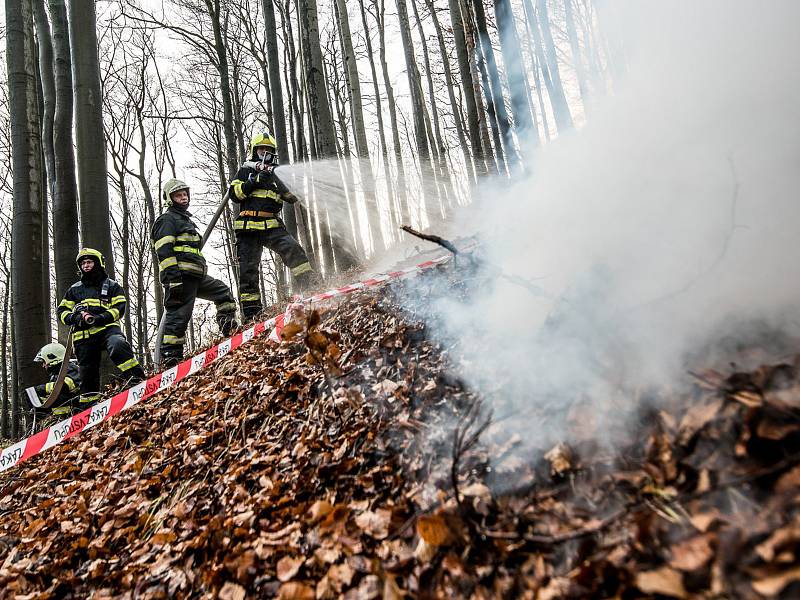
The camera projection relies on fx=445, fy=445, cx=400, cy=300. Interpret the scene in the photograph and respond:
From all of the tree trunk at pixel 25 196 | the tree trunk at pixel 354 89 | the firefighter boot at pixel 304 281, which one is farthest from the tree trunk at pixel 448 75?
the tree trunk at pixel 25 196

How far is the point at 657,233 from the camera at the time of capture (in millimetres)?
2416

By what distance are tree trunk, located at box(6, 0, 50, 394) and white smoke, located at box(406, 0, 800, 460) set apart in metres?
7.45

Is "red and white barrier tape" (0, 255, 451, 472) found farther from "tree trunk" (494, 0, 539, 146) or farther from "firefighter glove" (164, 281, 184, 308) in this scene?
"tree trunk" (494, 0, 539, 146)

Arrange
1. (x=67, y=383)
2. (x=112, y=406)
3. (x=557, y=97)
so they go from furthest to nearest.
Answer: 1. (x=557, y=97)
2. (x=67, y=383)
3. (x=112, y=406)

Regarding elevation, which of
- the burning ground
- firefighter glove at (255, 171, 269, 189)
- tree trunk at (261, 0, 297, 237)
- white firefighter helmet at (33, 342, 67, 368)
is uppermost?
tree trunk at (261, 0, 297, 237)

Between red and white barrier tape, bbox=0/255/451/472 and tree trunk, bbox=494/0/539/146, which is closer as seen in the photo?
red and white barrier tape, bbox=0/255/451/472

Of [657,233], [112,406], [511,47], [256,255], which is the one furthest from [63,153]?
[511,47]

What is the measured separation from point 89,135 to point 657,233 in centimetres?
779

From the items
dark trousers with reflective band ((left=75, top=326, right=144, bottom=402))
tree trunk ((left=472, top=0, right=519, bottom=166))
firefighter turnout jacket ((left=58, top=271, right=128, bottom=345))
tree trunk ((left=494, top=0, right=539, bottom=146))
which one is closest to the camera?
dark trousers with reflective band ((left=75, top=326, right=144, bottom=402))

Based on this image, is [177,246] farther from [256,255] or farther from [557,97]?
[557,97]

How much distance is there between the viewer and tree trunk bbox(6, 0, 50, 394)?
7.20 m

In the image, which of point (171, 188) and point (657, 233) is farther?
point (171, 188)

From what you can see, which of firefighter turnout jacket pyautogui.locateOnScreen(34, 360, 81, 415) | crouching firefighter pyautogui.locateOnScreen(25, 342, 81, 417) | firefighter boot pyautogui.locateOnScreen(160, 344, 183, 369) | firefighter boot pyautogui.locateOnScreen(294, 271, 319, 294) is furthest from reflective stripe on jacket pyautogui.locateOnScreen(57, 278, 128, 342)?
firefighter boot pyautogui.locateOnScreen(294, 271, 319, 294)

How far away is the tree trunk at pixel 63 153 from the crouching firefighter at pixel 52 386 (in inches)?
60.2
